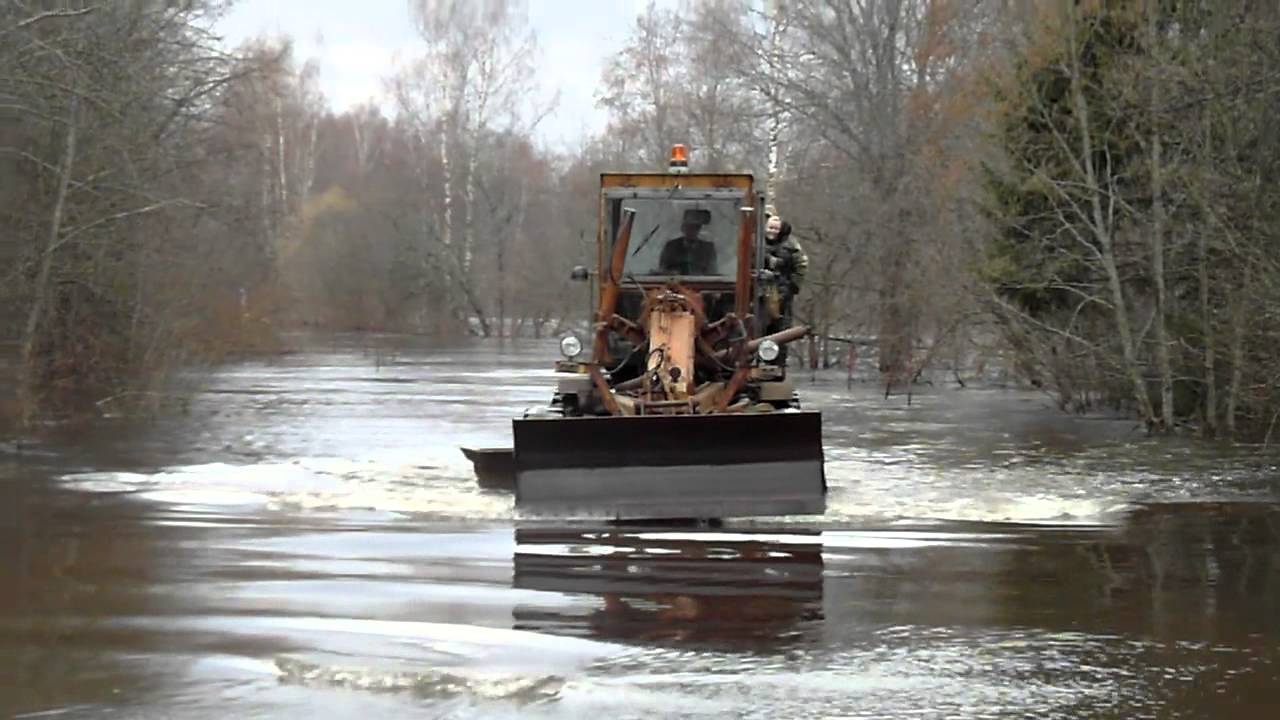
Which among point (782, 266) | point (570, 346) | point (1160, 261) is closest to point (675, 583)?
point (570, 346)

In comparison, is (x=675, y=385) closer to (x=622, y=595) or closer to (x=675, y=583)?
(x=675, y=583)

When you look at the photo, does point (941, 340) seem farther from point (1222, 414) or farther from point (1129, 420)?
point (1222, 414)

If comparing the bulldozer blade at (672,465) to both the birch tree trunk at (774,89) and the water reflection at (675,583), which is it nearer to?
the water reflection at (675,583)

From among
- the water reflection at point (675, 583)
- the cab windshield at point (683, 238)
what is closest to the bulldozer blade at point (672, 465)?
A: the water reflection at point (675, 583)

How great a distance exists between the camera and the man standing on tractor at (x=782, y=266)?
15883mm

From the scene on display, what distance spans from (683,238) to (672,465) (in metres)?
3.13

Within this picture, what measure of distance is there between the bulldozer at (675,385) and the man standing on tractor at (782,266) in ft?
0.98

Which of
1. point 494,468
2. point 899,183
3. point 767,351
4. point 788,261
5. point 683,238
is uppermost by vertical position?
point 899,183

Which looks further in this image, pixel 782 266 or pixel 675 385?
pixel 782 266

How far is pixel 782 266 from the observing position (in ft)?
53.1

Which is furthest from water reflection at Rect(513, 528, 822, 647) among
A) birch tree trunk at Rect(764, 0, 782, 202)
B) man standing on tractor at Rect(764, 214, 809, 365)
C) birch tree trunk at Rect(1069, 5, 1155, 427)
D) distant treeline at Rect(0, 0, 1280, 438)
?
birch tree trunk at Rect(764, 0, 782, 202)

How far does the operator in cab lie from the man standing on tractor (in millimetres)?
810

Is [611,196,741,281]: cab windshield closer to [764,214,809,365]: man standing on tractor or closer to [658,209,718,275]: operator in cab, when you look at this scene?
[658,209,718,275]: operator in cab

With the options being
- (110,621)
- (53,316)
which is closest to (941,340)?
(53,316)
